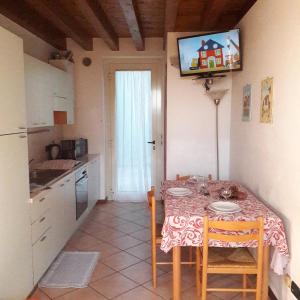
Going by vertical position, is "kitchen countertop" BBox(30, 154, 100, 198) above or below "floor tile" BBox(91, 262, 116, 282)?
above

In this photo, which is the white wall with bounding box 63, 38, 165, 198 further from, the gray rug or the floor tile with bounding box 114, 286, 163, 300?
the floor tile with bounding box 114, 286, 163, 300

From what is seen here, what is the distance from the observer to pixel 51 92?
11.3 ft

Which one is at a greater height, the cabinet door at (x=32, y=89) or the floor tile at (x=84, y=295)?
the cabinet door at (x=32, y=89)

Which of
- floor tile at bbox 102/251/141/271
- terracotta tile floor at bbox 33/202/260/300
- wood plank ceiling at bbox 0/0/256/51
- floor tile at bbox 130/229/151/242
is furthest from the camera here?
floor tile at bbox 130/229/151/242

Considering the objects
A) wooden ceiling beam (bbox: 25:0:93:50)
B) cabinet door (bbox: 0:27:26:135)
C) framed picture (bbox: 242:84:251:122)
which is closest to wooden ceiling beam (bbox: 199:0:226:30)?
framed picture (bbox: 242:84:251:122)

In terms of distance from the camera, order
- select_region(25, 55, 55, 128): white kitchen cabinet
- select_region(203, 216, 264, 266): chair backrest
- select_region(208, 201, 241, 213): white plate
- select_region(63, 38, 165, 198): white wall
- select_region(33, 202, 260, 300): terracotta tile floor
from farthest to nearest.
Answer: select_region(63, 38, 165, 198): white wall, select_region(25, 55, 55, 128): white kitchen cabinet, select_region(33, 202, 260, 300): terracotta tile floor, select_region(208, 201, 241, 213): white plate, select_region(203, 216, 264, 266): chair backrest

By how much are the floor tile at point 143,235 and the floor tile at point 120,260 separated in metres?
0.41

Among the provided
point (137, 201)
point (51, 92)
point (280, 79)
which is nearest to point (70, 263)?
point (51, 92)

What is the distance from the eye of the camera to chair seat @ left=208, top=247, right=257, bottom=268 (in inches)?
80.9

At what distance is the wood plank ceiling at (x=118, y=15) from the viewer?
3.05 meters

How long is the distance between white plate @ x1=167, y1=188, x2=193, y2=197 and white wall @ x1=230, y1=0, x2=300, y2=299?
616 millimetres

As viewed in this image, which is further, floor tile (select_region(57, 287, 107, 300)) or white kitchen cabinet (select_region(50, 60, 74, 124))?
white kitchen cabinet (select_region(50, 60, 74, 124))

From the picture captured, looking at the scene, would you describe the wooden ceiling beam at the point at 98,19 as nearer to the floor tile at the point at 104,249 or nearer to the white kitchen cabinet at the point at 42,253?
the white kitchen cabinet at the point at 42,253

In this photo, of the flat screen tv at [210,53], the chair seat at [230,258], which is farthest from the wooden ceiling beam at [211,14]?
the chair seat at [230,258]
